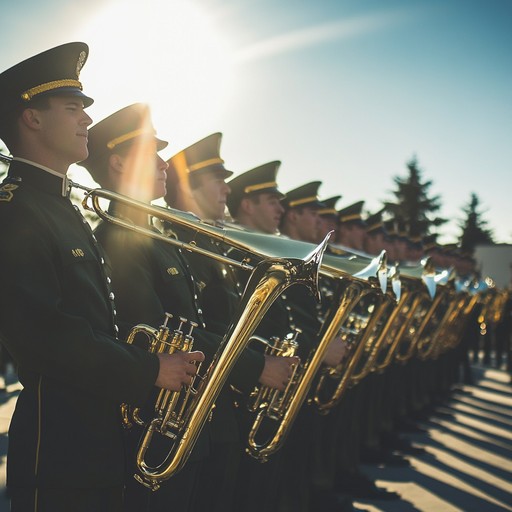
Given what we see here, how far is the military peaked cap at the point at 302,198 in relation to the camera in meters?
6.64

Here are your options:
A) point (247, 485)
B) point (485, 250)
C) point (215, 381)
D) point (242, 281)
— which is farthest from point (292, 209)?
point (485, 250)

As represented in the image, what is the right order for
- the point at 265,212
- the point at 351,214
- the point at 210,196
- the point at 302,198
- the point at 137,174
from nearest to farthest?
the point at 137,174 < the point at 210,196 < the point at 265,212 < the point at 302,198 < the point at 351,214

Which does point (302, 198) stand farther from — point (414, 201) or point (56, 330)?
point (414, 201)

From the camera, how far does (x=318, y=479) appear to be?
5.30 metres

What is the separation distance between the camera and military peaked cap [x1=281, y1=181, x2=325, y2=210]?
664 cm

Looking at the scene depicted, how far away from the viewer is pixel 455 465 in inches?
255

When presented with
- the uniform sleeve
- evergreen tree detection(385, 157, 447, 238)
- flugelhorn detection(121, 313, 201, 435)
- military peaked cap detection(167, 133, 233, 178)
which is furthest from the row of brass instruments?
evergreen tree detection(385, 157, 447, 238)

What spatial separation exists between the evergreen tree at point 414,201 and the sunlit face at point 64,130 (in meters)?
48.8

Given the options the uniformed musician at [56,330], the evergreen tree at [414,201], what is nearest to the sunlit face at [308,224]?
the uniformed musician at [56,330]

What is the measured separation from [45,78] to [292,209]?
4374 mm

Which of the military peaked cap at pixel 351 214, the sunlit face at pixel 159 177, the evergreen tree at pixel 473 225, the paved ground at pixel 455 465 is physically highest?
the evergreen tree at pixel 473 225

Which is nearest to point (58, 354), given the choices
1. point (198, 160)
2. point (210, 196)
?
point (210, 196)

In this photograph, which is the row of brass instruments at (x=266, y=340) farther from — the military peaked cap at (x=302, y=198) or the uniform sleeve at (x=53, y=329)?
the military peaked cap at (x=302, y=198)

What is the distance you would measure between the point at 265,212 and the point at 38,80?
9.77 feet
